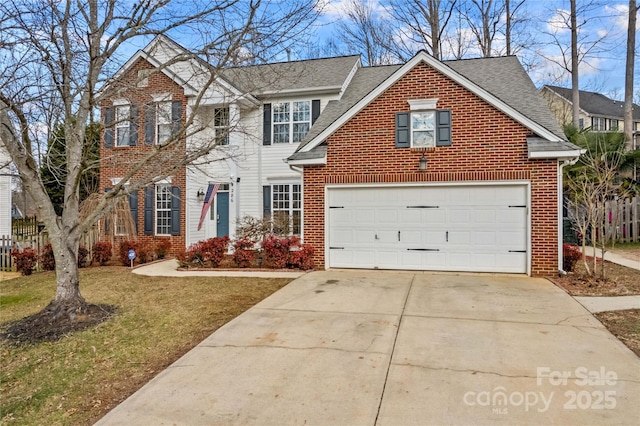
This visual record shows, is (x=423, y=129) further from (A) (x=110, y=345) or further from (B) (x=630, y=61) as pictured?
(B) (x=630, y=61)

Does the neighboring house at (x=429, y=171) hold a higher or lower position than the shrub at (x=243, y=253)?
higher

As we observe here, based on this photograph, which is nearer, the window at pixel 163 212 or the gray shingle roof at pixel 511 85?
the gray shingle roof at pixel 511 85

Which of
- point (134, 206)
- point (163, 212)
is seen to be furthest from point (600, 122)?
point (134, 206)

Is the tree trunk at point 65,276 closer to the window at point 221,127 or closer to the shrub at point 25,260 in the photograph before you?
the window at point 221,127

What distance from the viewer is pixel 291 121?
1394 centimetres

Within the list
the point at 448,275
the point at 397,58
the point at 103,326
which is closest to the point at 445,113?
the point at 448,275

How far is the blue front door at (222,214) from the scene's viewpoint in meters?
14.2

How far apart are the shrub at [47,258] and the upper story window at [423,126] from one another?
10667mm

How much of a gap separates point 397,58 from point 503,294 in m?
19.4

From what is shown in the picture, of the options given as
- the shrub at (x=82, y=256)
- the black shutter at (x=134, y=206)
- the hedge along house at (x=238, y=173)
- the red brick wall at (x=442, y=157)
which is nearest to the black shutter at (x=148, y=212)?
the hedge along house at (x=238, y=173)

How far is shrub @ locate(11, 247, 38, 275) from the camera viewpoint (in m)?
11.5

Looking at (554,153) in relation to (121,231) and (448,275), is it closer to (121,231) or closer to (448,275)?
(448,275)

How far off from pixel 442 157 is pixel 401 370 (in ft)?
21.9

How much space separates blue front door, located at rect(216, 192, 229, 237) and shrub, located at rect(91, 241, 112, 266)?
3.51m
